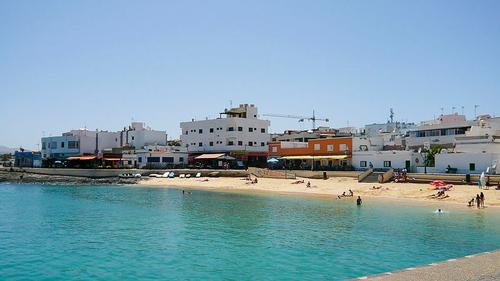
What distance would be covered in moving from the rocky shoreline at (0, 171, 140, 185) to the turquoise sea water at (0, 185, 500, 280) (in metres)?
36.4

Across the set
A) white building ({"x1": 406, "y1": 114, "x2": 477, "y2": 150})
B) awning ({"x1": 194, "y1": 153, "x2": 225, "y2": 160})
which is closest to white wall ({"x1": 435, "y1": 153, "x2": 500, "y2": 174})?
white building ({"x1": 406, "y1": 114, "x2": 477, "y2": 150})

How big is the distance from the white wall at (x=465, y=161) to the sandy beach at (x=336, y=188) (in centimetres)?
525

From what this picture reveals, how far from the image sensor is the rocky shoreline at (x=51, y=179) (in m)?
83.3

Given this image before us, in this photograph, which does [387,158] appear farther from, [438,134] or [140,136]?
[140,136]

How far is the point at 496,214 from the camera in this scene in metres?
36.8

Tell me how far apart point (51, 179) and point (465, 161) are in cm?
7325

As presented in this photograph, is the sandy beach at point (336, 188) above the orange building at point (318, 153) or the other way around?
the other way around

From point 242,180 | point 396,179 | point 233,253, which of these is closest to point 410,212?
point 396,179

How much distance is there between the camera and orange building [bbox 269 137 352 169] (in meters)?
70.1

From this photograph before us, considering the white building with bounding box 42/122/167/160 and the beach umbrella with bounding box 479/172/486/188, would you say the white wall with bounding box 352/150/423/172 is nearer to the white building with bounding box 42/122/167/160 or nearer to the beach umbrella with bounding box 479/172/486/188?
the beach umbrella with bounding box 479/172/486/188

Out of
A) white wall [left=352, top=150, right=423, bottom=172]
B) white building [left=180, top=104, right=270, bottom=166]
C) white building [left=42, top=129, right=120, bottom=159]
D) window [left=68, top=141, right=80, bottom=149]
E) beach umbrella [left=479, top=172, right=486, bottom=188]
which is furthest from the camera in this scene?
white building [left=42, top=129, right=120, bottom=159]

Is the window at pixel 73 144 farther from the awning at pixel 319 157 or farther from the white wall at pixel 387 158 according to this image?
the white wall at pixel 387 158

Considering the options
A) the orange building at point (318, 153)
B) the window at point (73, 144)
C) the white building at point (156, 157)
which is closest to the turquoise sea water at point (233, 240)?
the orange building at point (318, 153)

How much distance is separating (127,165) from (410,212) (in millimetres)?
68422
